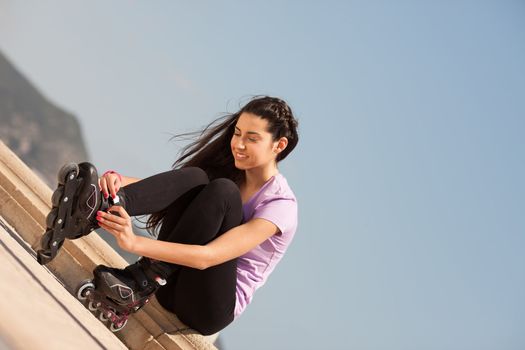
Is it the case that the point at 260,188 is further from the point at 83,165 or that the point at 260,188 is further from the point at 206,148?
the point at 83,165

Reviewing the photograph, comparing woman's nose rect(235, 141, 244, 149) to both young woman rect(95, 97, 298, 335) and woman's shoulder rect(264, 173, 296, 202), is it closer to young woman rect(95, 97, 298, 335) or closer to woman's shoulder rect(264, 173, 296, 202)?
young woman rect(95, 97, 298, 335)

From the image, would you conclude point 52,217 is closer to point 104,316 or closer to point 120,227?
point 120,227

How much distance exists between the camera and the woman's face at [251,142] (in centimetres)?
272

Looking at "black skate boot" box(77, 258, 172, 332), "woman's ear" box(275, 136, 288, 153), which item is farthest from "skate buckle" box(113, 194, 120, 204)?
"woman's ear" box(275, 136, 288, 153)

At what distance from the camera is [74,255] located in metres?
2.85

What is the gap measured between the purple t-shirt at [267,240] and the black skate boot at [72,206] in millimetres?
584

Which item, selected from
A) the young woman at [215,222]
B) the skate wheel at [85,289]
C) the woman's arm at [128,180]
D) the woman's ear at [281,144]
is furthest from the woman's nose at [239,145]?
the skate wheel at [85,289]

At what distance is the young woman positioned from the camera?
7.87 feet

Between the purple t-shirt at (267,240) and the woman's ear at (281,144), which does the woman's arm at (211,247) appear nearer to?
the purple t-shirt at (267,240)

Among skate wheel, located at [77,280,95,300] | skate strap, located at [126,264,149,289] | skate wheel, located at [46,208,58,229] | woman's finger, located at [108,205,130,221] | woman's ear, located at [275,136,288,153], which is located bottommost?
skate wheel, located at [77,280,95,300]

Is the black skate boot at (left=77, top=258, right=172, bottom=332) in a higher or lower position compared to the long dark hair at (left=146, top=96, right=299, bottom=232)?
lower

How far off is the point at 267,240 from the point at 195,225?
0.34 metres

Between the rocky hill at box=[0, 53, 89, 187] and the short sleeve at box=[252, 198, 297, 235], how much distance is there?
8779cm

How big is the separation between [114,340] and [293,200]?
81 cm
